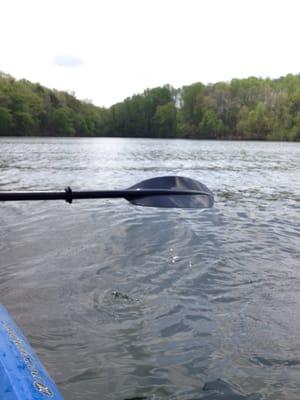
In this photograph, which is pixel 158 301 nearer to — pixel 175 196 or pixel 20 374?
pixel 175 196

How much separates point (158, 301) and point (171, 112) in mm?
129390

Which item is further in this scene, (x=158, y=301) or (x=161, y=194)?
(x=158, y=301)

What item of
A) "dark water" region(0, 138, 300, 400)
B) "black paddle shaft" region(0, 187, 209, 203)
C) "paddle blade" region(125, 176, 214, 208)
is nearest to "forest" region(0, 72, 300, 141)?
"dark water" region(0, 138, 300, 400)

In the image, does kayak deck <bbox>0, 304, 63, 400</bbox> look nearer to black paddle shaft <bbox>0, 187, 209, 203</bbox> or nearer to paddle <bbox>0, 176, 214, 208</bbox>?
black paddle shaft <bbox>0, 187, 209, 203</bbox>

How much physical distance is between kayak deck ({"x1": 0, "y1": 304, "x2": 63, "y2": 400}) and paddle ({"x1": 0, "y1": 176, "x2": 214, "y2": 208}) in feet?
5.61

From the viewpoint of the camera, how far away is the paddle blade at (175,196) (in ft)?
16.0

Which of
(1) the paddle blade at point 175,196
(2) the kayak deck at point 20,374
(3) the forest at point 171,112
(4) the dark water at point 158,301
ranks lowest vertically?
(4) the dark water at point 158,301

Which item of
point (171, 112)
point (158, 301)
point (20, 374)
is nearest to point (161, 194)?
point (158, 301)

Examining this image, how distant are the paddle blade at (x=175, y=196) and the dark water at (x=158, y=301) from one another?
4.30 ft

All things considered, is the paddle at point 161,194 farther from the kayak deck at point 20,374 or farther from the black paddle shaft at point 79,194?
the kayak deck at point 20,374

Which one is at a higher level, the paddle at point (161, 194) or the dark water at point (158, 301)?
the paddle at point (161, 194)

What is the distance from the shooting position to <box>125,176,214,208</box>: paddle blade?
4.89 meters

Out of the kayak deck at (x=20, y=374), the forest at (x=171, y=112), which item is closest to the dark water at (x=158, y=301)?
the kayak deck at (x=20, y=374)

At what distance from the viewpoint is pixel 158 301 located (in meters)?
5.27
